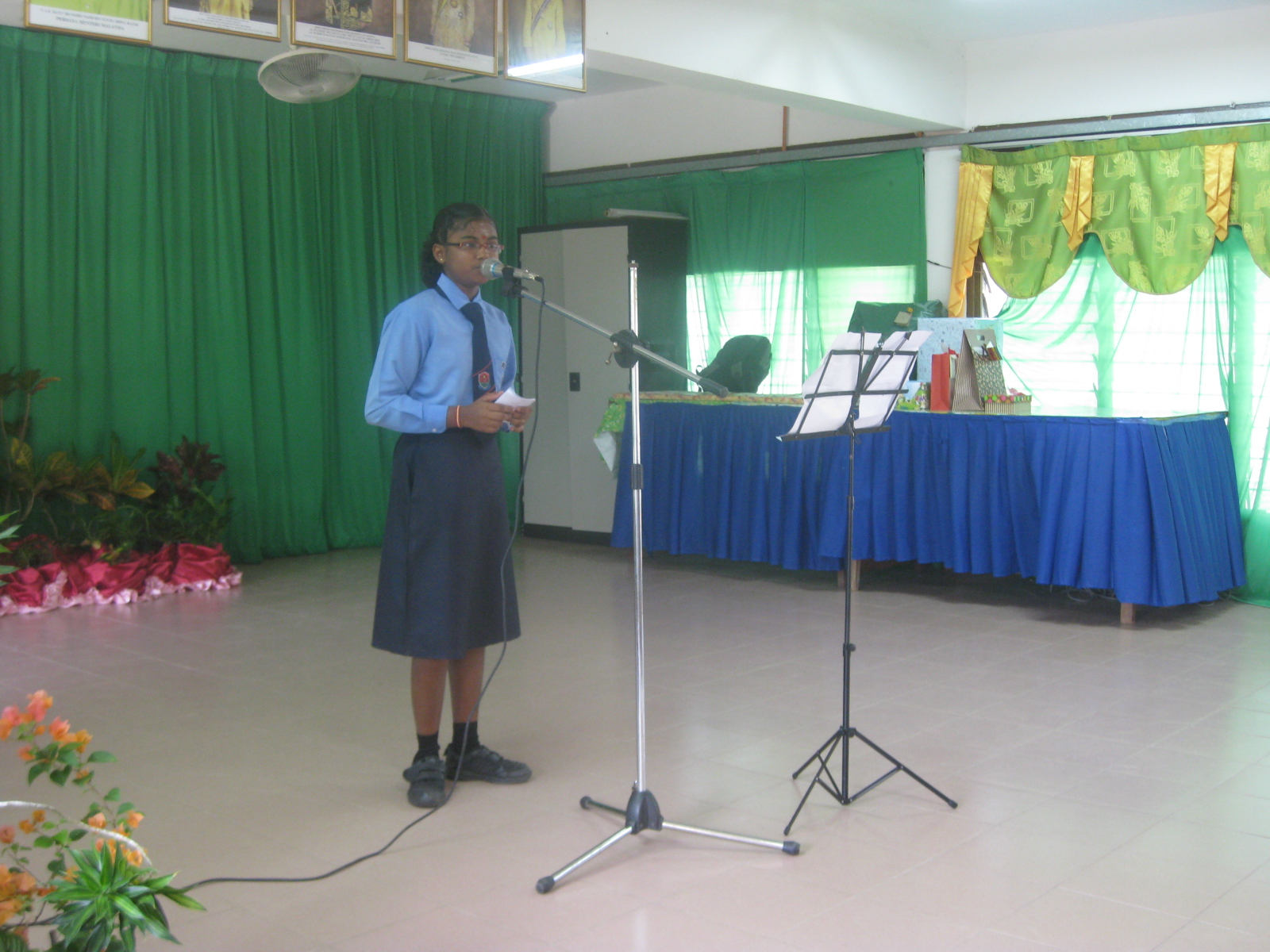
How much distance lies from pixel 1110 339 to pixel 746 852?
430cm

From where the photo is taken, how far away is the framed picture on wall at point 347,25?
13.1 feet

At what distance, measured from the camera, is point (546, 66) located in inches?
178

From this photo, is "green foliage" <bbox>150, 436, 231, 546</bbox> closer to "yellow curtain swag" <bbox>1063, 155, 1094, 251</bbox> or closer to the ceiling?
the ceiling

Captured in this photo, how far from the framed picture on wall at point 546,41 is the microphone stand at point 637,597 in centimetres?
185

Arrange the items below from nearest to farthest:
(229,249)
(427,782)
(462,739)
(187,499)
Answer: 1. (427,782)
2. (462,739)
3. (187,499)
4. (229,249)

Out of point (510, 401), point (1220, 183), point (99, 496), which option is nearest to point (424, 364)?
point (510, 401)

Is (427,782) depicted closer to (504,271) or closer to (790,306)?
(504,271)

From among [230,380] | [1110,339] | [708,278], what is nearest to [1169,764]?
[1110,339]

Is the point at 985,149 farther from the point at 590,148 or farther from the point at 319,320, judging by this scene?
the point at 319,320

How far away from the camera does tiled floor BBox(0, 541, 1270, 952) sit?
2570mm

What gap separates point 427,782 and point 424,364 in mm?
1097

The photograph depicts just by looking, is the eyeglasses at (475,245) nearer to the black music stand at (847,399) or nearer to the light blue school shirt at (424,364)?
the light blue school shirt at (424,364)

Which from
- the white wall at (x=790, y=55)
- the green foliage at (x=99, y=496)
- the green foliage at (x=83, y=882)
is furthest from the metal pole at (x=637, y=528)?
the green foliage at (x=99, y=496)

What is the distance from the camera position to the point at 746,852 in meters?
2.93
